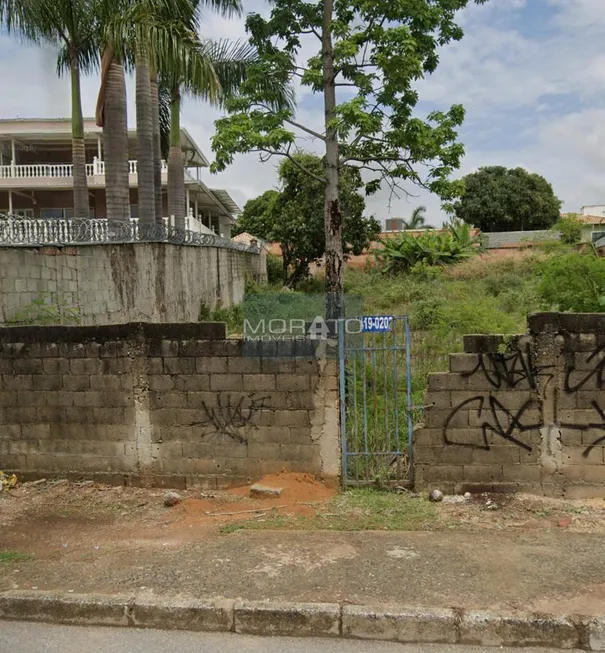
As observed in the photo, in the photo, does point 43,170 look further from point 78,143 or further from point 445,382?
point 445,382

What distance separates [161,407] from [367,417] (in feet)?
6.80

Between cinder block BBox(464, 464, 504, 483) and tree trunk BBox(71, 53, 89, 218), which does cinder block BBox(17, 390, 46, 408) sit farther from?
tree trunk BBox(71, 53, 89, 218)

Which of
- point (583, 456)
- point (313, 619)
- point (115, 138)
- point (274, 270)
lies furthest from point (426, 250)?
point (313, 619)

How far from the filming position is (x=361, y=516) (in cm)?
497

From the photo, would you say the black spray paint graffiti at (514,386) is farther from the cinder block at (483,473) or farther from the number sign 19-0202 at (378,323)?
the number sign 19-0202 at (378,323)

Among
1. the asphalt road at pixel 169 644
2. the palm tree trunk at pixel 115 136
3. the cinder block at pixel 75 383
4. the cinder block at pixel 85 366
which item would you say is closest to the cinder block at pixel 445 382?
the asphalt road at pixel 169 644

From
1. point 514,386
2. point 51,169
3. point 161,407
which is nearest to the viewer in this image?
point 514,386

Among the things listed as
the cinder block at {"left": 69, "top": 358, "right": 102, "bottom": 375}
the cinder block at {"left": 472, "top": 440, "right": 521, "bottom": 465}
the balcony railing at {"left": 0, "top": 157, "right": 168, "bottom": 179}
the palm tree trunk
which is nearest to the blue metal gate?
the cinder block at {"left": 472, "top": 440, "right": 521, "bottom": 465}

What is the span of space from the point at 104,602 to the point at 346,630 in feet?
5.06

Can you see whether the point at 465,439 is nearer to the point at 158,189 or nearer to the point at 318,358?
the point at 318,358

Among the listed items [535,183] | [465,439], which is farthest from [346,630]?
[535,183]

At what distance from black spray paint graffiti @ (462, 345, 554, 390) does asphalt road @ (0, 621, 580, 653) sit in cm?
243

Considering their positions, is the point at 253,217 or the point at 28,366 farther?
the point at 253,217

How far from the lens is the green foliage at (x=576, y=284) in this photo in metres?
6.29
